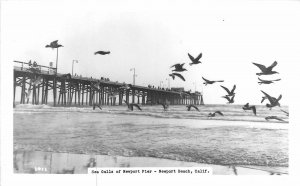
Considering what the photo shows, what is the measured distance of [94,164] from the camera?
13.7ft

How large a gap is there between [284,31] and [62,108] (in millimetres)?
3991

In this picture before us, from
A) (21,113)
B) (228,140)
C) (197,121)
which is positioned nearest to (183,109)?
(197,121)

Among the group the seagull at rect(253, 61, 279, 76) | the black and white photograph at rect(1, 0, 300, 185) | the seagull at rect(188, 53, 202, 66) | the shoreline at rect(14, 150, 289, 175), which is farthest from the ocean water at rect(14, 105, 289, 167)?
the seagull at rect(188, 53, 202, 66)

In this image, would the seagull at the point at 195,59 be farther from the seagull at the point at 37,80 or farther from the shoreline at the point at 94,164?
the seagull at the point at 37,80

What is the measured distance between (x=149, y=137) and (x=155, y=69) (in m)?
1.14

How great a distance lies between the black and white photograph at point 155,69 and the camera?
4.26 meters

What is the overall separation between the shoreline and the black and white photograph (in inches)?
0.5

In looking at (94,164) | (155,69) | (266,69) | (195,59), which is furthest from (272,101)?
(94,164)

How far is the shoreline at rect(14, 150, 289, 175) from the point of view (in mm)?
4066

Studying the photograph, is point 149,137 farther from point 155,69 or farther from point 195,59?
point 195,59

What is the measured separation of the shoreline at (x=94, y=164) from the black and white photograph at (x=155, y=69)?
1 centimetres

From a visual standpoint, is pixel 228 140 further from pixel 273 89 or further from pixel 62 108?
pixel 62 108

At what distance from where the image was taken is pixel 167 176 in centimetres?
397

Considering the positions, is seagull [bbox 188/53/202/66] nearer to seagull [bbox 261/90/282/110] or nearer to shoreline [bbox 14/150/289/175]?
seagull [bbox 261/90/282/110]
